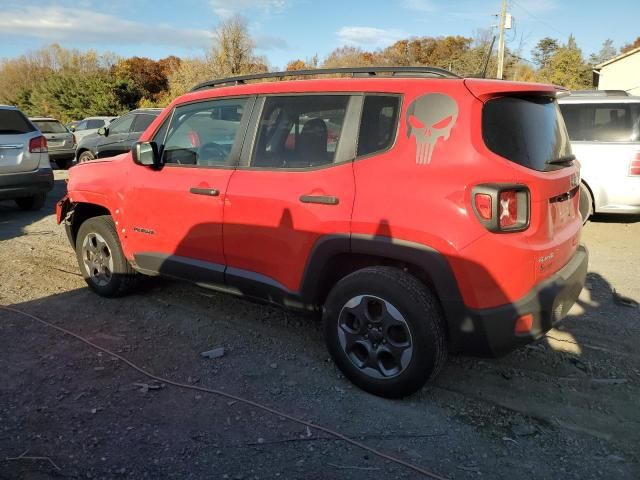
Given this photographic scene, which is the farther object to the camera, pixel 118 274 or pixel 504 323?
pixel 118 274

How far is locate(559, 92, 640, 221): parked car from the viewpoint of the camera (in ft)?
22.8

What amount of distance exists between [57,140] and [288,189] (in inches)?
581

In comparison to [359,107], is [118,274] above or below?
below

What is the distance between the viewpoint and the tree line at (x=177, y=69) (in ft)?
104

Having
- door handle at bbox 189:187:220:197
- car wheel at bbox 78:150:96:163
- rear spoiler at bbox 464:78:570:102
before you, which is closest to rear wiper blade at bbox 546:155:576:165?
rear spoiler at bbox 464:78:570:102

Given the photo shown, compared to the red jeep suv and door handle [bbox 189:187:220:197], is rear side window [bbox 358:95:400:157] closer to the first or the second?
the red jeep suv

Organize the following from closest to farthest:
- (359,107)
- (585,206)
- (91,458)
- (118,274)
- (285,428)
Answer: (91,458) < (285,428) < (359,107) < (118,274) < (585,206)

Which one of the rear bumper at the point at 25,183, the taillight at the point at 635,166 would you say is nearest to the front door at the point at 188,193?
the rear bumper at the point at 25,183

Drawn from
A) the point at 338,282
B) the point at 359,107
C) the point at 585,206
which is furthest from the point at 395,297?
the point at 585,206

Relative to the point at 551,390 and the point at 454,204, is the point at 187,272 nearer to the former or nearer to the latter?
the point at 454,204

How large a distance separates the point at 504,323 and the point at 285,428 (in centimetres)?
129

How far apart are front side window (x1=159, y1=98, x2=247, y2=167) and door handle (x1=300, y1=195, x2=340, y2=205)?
769 millimetres

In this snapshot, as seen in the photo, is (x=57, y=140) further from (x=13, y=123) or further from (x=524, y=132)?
(x=524, y=132)

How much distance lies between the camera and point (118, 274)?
4.53 meters
